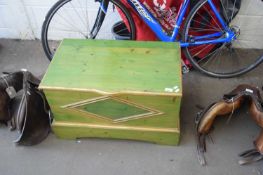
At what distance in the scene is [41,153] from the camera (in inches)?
68.4

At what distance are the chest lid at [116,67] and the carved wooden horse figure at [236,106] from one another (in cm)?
38

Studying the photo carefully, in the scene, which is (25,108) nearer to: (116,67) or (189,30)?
(116,67)

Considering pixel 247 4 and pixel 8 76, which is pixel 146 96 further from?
pixel 247 4

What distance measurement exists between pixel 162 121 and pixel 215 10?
90 centimetres

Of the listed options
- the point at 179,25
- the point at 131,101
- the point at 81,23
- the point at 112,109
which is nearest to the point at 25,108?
the point at 112,109

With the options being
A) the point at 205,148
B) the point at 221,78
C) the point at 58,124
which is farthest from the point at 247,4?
the point at 58,124

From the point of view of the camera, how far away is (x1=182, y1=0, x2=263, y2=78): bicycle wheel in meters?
1.96

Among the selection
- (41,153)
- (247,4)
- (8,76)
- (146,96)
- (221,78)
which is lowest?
(41,153)

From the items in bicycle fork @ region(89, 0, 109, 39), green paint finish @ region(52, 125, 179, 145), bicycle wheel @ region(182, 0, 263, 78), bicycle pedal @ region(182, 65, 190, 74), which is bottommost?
green paint finish @ region(52, 125, 179, 145)

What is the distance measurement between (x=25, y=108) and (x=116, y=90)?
64cm

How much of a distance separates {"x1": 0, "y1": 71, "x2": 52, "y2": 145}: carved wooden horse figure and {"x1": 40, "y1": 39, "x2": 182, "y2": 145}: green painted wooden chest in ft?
0.47

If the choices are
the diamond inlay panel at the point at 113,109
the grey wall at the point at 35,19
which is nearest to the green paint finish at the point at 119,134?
the diamond inlay panel at the point at 113,109

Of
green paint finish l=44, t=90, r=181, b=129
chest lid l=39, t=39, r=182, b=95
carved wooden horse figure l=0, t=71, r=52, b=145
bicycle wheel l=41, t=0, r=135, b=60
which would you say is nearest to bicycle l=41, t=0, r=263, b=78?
bicycle wheel l=41, t=0, r=135, b=60

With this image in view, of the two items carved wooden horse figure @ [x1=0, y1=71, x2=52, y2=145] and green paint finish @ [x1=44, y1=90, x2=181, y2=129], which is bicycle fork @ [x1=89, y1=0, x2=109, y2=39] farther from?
green paint finish @ [x1=44, y1=90, x2=181, y2=129]
